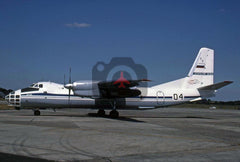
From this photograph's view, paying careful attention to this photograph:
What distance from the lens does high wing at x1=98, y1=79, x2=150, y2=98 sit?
23.8 m

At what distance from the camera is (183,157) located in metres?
8.45

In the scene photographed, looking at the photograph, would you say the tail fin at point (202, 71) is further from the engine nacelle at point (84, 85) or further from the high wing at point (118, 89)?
the engine nacelle at point (84, 85)

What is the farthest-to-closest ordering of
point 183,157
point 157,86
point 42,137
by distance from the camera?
point 157,86 < point 42,137 < point 183,157

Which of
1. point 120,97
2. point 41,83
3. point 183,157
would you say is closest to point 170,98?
point 120,97

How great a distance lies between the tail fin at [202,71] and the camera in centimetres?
2848

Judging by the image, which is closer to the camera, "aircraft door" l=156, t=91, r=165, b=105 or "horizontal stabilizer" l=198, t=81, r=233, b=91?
"horizontal stabilizer" l=198, t=81, r=233, b=91

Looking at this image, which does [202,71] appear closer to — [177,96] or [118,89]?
[177,96]

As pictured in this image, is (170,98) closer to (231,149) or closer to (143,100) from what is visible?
(143,100)

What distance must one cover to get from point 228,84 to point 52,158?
21.0 metres

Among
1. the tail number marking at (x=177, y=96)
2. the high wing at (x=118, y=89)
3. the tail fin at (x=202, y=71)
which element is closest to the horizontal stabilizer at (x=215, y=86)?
the tail fin at (x=202, y=71)

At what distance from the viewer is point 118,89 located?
25.2 m

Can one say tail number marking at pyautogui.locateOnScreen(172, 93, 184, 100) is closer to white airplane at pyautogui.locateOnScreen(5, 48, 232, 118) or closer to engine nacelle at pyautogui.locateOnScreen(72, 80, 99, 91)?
white airplane at pyautogui.locateOnScreen(5, 48, 232, 118)

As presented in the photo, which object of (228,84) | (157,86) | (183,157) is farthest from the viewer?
(157,86)

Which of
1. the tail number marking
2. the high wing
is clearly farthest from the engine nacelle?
the tail number marking
